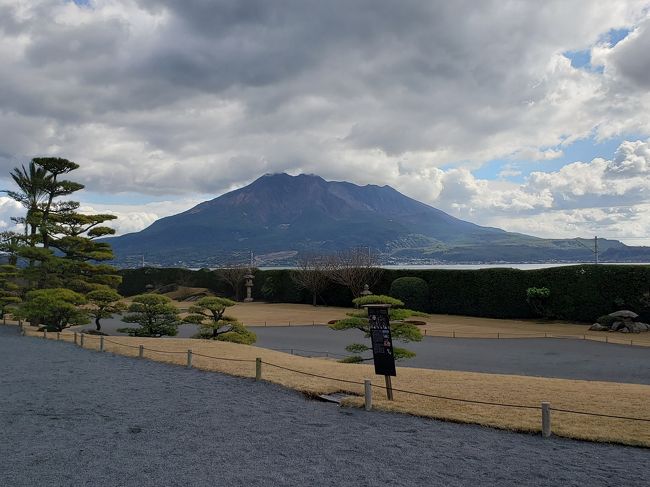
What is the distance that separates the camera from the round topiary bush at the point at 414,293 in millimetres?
34906

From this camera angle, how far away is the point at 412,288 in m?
34.8

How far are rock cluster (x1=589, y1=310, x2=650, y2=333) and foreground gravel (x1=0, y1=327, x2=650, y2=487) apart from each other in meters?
21.2

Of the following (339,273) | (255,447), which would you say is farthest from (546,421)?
(339,273)

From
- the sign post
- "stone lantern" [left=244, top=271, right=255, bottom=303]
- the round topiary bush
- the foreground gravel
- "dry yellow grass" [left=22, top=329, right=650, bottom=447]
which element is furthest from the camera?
"stone lantern" [left=244, top=271, right=255, bottom=303]

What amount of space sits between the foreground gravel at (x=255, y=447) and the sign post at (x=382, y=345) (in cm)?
142

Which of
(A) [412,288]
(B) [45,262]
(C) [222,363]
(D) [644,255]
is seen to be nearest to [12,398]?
(C) [222,363]

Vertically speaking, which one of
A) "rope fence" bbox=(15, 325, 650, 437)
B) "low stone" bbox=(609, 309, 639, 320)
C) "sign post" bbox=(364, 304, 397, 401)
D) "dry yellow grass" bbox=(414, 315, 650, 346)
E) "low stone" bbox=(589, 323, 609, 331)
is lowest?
"dry yellow grass" bbox=(414, 315, 650, 346)

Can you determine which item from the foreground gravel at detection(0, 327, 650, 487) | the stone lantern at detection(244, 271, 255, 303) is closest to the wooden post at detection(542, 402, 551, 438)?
the foreground gravel at detection(0, 327, 650, 487)

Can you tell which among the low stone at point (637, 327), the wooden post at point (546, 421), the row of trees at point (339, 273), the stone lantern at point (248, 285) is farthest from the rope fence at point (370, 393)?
the stone lantern at point (248, 285)

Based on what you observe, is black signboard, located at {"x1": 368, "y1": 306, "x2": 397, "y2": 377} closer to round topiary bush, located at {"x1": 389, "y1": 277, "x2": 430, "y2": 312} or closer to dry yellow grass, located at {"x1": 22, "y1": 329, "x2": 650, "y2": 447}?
dry yellow grass, located at {"x1": 22, "y1": 329, "x2": 650, "y2": 447}

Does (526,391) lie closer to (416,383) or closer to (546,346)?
(416,383)

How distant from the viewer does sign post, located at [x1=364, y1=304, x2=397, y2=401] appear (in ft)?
33.7

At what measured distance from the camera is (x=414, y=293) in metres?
34.9

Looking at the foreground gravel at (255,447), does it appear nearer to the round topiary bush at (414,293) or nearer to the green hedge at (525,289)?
the green hedge at (525,289)
